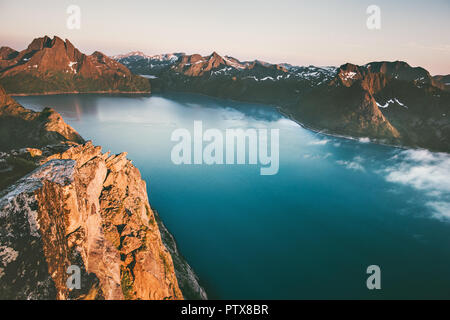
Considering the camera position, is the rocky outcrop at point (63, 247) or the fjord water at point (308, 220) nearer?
the rocky outcrop at point (63, 247)

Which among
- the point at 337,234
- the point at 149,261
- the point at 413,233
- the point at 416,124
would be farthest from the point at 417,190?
the point at 149,261

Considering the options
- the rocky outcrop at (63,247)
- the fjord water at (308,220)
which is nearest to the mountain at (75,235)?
the rocky outcrop at (63,247)

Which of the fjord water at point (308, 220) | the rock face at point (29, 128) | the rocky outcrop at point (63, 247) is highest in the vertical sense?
the rock face at point (29, 128)

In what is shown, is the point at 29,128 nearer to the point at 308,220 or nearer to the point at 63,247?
the point at 63,247

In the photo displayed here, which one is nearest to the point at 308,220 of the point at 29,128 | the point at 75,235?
the point at 75,235

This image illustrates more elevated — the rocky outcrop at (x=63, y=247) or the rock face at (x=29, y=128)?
the rock face at (x=29, y=128)

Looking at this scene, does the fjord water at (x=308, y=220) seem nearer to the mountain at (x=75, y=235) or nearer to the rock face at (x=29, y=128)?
the mountain at (x=75, y=235)
